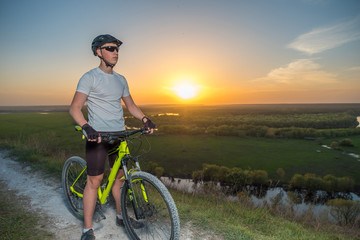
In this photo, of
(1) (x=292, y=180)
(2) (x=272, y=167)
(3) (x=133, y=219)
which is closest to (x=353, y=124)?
(2) (x=272, y=167)

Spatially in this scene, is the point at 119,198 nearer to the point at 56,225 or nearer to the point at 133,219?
the point at 133,219

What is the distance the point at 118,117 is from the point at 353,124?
144342mm

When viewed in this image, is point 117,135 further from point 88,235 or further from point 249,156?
point 249,156

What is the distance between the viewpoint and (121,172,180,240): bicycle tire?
2314 mm

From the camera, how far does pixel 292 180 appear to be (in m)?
40.3

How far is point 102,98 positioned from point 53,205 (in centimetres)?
274

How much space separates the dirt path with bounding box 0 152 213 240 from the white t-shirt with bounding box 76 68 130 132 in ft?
5.22

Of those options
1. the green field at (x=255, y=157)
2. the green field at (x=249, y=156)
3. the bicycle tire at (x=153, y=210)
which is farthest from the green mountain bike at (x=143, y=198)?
the green field at (x=255, y=157)

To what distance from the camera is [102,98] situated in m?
2.54

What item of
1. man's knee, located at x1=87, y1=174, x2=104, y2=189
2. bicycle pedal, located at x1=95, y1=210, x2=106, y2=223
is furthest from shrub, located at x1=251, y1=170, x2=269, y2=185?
man's knee, located at x1=87, y1=174, x2=104, y2=189

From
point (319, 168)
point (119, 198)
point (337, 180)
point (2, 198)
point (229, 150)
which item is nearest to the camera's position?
point (119, 198)

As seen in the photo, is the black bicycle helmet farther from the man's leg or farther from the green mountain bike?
the man's leg

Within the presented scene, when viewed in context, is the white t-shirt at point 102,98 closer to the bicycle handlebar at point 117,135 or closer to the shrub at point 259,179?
the bicycle handlebar at point 117,135

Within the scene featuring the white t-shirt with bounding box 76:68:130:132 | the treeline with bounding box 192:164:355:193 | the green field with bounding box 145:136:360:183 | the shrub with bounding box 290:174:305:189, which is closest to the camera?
the white t-shirt with bounding box 76:68:130:132
